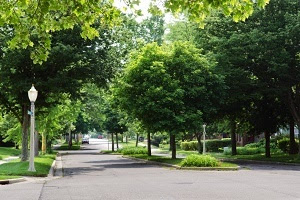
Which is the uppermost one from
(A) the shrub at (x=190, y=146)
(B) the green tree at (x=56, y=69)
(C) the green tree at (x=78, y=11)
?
(B) the green tree at (x=56, y=69)

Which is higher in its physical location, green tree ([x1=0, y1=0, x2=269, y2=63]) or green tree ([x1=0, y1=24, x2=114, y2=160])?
green tree ([x1=0, y1=24, x2=114, y2=160])

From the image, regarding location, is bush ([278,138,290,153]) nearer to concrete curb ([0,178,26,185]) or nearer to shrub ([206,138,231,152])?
shrub ([206,138,231,152])

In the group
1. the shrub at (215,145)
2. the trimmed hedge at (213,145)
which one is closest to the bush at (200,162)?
the trimmed hedge at (213,145)

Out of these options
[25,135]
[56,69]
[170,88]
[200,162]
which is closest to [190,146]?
[170,88]

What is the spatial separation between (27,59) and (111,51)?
5449 mm

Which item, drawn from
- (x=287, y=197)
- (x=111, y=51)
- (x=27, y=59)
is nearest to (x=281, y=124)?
(x=111, y=51)

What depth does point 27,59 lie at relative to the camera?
2294 centimetres

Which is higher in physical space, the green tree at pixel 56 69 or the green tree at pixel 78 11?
the green tree at pixel 56 69

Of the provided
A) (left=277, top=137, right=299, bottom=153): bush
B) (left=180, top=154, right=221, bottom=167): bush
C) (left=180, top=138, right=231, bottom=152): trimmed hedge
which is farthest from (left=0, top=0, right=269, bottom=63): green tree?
(left=180, top=138, right=231, bottom=152): trimmed hedge

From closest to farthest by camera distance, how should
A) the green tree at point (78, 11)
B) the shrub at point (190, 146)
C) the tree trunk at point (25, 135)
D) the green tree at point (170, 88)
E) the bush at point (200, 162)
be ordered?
the green tree at point (78, 11)
the bush at point (200, 162)
the tree trunk at point (25, 135)
the green tree at point (170, 88)
the shrub at point (190, 146)

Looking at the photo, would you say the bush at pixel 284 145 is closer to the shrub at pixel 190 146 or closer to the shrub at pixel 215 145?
the shrub at pixel 215 145

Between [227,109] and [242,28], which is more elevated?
[242,28]

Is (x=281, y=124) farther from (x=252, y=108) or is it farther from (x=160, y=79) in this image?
(x=160, y=79)

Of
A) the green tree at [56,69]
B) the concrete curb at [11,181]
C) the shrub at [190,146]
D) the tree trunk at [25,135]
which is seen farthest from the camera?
the shrub at [190,146]
